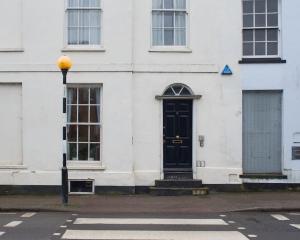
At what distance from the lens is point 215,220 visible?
1309cm

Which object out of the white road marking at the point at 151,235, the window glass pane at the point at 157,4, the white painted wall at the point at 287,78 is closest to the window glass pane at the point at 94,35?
the window glass pane at the point at 157,4

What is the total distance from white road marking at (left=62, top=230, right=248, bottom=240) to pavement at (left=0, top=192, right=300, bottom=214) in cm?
329

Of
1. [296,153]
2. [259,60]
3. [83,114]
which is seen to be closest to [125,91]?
[83,114]

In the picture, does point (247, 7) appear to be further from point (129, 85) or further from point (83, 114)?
point (83, 114)

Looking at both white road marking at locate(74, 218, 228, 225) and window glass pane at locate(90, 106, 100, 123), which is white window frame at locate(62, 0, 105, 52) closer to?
window glass pane at locate(90, 106, 100, 123)

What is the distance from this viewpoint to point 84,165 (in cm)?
1838

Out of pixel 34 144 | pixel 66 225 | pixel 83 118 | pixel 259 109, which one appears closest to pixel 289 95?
pixel 259 109

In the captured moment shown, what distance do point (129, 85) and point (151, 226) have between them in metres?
7.05

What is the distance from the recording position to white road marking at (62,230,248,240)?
34.8ft

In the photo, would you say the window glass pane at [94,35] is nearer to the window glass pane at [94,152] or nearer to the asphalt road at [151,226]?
the window glass pane at [94,152]

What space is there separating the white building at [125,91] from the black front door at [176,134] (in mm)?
31

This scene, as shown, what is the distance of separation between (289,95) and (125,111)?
16.5 ft

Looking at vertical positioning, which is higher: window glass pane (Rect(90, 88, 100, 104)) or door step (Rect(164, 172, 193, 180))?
window glass pane (Rect(90, 88, 100, 104))

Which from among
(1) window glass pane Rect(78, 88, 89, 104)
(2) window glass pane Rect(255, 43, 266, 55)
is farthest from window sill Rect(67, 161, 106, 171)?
(2) window glass pane Rect(255, 43, 266, 55)
